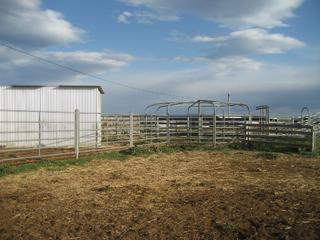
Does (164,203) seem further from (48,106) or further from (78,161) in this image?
(48,106)

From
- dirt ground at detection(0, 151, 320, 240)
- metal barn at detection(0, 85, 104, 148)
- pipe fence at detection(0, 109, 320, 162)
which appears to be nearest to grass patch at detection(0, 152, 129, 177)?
dirt ground at detection(0, 151, 320, 240)

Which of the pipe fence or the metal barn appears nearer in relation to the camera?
the pipe fence

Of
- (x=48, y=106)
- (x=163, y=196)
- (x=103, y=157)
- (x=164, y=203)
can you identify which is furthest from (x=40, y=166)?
(x=48, y=106)

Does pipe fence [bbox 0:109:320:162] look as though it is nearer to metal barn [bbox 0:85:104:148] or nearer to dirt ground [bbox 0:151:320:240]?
metal barn [bbox 0:85:104:148]

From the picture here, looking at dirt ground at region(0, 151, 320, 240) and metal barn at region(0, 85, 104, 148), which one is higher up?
metal barn at region(0, 85, 104, 148)

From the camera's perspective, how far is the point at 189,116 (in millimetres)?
23203

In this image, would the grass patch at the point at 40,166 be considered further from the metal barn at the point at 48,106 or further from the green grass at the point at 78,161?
the metal barn at the point at 48,106

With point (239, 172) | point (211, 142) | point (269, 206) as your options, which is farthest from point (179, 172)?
point (211, 142)

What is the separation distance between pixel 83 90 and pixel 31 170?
11.7 m

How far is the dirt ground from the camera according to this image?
5875 millimetres

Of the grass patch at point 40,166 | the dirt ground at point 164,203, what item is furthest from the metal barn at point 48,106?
the dirt ground at point 164,203

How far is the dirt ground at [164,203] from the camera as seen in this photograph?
588cm

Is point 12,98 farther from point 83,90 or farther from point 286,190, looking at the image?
point 286,190

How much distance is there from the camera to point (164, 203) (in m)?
7.67
